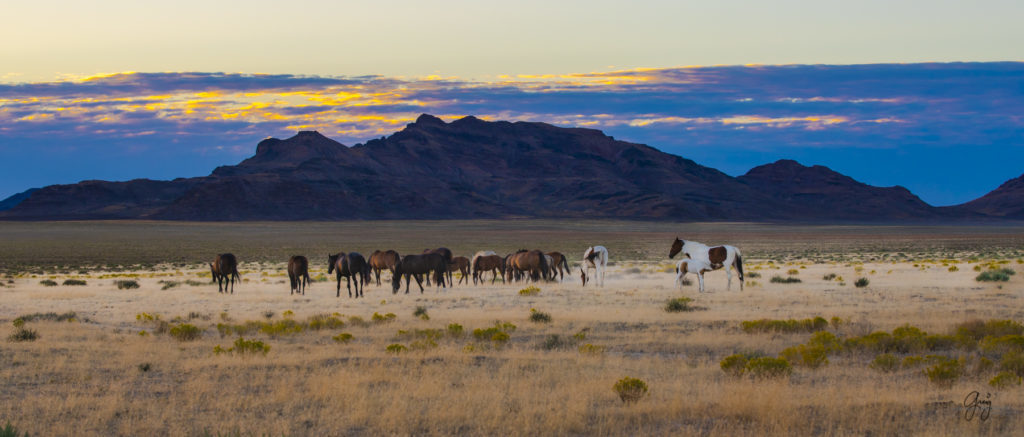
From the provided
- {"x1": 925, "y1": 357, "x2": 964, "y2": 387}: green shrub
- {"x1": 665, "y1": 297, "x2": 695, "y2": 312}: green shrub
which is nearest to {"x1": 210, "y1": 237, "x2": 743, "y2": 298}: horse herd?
{"x1": 665, "y1": 297, "x2": 695, "y2": 312}: green shrub

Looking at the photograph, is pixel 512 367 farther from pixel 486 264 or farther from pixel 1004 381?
pixel 486 264

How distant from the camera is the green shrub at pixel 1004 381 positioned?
38.5 feet

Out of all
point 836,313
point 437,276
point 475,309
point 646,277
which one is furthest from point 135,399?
point 646,277

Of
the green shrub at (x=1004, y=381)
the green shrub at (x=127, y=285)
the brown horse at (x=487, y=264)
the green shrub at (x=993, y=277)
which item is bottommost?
the green shrub at (x=1004, y=381)

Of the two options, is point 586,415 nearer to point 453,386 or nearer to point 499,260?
point 453,386

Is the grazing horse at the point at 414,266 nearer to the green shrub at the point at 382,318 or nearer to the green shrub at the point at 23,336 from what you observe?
the green shrub at the point at 382,318

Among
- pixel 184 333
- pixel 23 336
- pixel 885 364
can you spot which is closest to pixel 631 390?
pixel 885 364

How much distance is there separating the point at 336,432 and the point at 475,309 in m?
14.4

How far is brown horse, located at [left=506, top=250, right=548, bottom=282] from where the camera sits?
111 feet

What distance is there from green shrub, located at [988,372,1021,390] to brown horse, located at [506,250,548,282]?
22354mm

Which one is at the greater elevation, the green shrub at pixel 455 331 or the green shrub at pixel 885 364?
the green shrub at pixel 455 331

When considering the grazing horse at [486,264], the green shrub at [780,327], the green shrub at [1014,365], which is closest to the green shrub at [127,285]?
the grazing horse at [486,264]

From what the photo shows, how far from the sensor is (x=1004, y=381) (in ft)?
38.7

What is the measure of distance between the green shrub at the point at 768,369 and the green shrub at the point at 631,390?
7.46 feet
